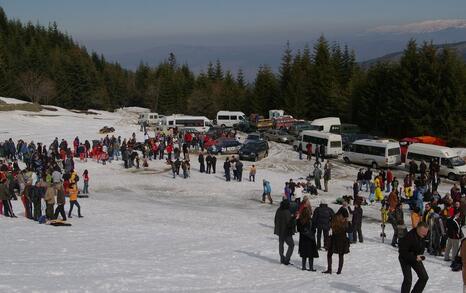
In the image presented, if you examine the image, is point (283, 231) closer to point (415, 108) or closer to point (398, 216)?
point (398, 216)

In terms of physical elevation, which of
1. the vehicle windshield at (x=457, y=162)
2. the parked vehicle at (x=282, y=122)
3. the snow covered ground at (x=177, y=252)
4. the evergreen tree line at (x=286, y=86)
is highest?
the evergreen tree line at (x=286, y=86)

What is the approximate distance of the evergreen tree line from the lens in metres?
51.3

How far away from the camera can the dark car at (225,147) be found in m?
39.4

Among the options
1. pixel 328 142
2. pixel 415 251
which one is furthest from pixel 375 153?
pixel 415 251

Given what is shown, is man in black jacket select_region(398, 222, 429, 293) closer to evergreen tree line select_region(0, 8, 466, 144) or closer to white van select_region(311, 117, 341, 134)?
evergreen tree line select_region(0, 8, 466, 144)

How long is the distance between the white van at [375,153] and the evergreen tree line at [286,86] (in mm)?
15532

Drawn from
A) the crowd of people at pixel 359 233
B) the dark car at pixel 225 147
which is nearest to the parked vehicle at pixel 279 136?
the dark car at pixel 225 147

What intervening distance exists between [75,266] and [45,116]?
52.5 metres

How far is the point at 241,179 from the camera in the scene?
30484mm

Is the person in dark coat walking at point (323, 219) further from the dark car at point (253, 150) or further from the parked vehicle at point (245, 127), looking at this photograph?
the parked vehicle at point (245, 127)

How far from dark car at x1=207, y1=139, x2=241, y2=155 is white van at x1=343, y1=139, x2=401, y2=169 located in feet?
26.7

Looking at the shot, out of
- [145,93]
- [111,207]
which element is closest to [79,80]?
[145,93]

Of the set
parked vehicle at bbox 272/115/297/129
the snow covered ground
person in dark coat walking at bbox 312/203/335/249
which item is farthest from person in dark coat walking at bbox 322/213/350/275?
parked vehicle at bbox 272/115/297/129

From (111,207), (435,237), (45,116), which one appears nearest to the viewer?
(435,237)
